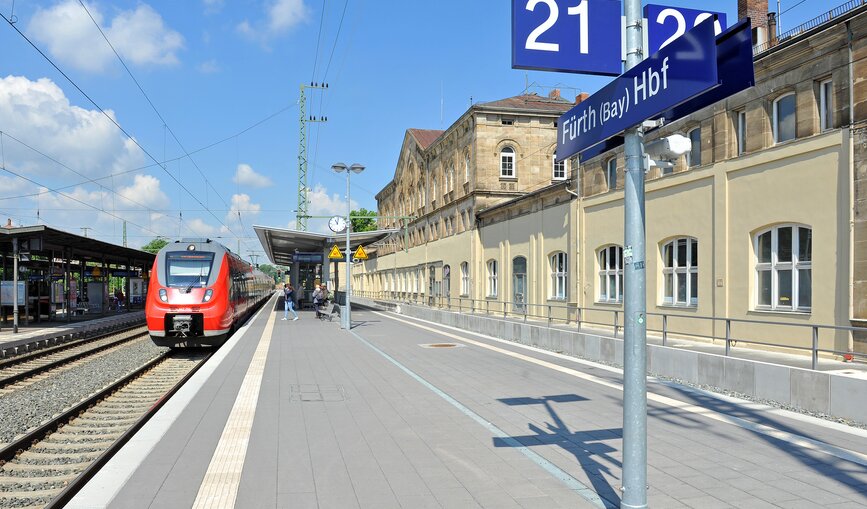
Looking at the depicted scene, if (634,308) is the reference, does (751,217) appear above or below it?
above

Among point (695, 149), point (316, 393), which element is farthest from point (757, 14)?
point (316, 393)

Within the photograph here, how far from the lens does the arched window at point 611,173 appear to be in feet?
67.3

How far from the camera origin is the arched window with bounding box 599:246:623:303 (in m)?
20.4

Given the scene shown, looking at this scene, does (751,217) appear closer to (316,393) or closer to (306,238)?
(316,393)

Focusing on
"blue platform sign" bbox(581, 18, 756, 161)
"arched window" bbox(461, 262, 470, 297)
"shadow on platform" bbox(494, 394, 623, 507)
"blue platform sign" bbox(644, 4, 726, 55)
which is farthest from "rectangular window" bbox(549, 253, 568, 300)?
"blue platform sign" bbox(581, 18, 756, 161)

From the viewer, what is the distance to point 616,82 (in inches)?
164

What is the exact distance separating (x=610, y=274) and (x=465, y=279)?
15.8 meters

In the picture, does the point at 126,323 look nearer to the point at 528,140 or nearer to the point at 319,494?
the point at 528,140

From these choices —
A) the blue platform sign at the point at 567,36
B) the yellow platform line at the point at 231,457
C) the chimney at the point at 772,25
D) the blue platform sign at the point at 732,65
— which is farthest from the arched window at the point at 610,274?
the blue platform sign at the point at 732,65

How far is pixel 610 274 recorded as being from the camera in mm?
20938

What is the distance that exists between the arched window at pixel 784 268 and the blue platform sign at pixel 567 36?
34.1 feet

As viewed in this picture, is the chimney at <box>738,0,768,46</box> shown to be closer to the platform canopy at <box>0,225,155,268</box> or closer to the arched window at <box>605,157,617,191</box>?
the arched window at <box>605,157,617,191</box>

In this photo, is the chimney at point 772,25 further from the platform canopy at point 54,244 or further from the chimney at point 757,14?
the platform canopy at point 54,244

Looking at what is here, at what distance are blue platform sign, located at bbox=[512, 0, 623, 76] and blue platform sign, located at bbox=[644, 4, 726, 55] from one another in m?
0.27
